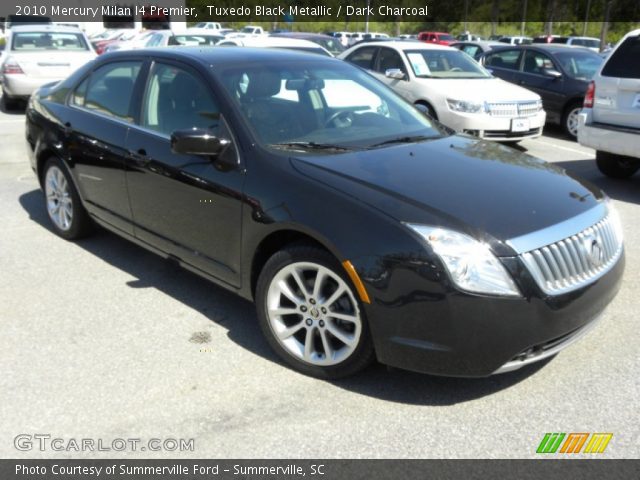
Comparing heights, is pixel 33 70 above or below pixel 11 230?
above

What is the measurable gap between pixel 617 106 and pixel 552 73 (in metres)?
4.70

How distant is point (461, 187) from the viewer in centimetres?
325

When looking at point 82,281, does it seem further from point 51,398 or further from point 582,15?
point 582,15

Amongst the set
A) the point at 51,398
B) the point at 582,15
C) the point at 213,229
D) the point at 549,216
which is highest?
the point at 582,15

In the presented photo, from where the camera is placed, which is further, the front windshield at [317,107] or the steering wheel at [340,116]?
the steering wheel at [340,116]

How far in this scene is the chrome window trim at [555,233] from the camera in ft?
9.30

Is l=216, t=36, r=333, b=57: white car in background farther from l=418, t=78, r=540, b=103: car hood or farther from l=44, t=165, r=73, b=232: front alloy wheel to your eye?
l=44, t=165, r=73, b=232: front alloy wheel

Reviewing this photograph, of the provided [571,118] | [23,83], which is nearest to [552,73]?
[571,118]

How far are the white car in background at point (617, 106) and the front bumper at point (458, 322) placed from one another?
457 centimetres

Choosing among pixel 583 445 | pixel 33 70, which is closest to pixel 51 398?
pixel 583 445

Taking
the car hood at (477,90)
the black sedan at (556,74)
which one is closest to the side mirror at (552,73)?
the black sedan at (556,74)

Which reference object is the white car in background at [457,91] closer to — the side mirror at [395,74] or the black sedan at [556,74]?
the side mirror at [395,74]

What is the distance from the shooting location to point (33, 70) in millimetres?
12023

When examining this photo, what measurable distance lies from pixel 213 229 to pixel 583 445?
219 cm
